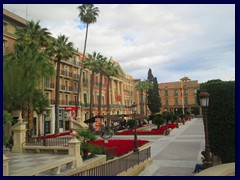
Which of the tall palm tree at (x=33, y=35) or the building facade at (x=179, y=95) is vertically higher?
the tall palm tree at (x=33, y=35)

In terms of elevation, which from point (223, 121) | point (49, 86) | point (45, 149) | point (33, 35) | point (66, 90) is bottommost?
point (45, 149)

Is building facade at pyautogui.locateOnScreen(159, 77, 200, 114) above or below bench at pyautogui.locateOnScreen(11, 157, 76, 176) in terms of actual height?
above

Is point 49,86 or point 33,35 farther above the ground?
point 33,35

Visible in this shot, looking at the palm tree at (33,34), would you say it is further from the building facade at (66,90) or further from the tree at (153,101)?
the tree at (153,101)

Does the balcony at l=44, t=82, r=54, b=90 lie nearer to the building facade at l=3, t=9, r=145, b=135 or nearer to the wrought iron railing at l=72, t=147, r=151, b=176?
the building facade at l=3, t=9, r=145, b=135

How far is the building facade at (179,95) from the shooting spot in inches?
3533

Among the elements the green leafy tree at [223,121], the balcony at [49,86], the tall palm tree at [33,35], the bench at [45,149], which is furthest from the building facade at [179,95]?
the green leafy tree at [223,121]

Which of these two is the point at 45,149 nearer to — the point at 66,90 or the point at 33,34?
the point at 33,34

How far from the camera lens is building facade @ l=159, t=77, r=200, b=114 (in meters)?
89.8

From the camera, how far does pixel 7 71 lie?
8086mm

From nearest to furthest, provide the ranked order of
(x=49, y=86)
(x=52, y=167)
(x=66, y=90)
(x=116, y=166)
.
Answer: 1. (x=52, y=167)
2. (x=116, y=166)
3. (x=49, y=86)
4. (x=66, y=90)

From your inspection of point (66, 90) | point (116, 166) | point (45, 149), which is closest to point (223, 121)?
point (116, 166)

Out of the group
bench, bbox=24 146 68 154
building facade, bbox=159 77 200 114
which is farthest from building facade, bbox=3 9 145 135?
building facade, bbox=159 77 200 114

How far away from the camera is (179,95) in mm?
90875
